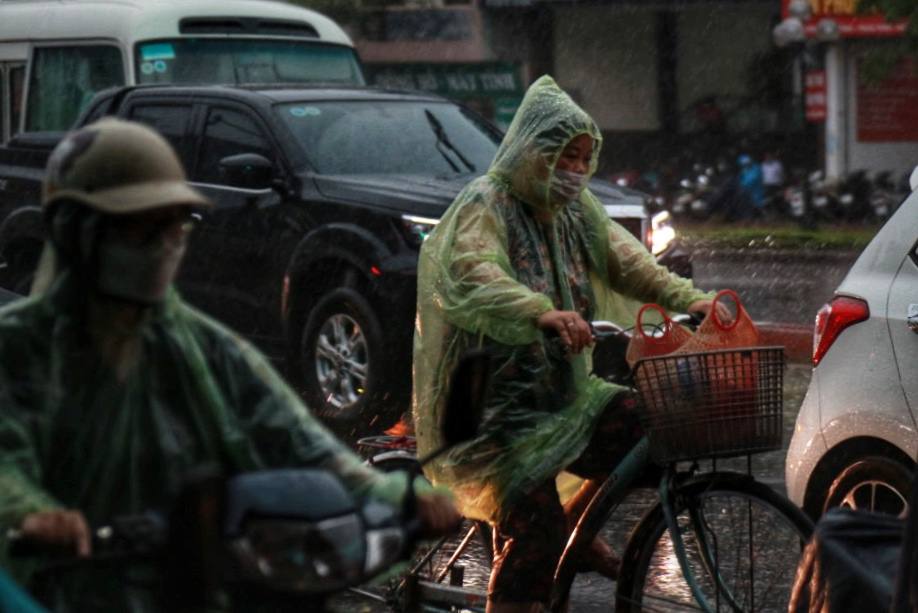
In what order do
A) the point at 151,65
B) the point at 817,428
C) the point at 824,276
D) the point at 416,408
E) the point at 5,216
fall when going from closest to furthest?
the point at 416,408, the point at 817,428, the point at 5,216, the point at 151,65, the point at 824,276

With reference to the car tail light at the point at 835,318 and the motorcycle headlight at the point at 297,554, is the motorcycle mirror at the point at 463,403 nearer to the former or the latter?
the motorcycle headlight at the point at 297,554

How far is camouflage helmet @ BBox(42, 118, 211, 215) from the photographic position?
2.71m

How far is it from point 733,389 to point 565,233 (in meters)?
0.84

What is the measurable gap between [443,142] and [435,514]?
831 centimetres

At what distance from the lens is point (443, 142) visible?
1105 centimetres

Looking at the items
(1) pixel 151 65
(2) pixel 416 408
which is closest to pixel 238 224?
(1) pixel 151 65

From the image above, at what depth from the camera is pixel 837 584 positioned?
3.45 meters

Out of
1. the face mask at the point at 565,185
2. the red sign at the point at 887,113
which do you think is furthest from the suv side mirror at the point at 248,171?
the red sign at the point at 887,113

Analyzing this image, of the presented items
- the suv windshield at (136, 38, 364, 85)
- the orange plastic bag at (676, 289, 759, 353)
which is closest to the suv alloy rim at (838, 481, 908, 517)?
the orange plastic bag at (676, 289, 759, 353)

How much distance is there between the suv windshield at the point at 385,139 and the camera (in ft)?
35.2

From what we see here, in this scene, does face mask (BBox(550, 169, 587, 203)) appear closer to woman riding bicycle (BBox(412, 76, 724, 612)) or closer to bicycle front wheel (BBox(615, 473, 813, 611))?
woman riding bicycle (BBox(412, 76, 724, 612))

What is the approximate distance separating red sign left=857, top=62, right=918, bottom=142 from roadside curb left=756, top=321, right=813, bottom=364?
60.5 ft

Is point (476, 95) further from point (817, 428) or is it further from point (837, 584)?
point (837, 584)

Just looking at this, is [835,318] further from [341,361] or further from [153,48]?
[153,48]
